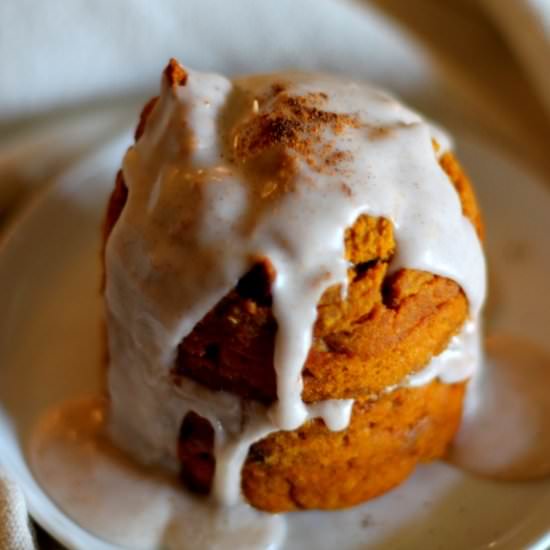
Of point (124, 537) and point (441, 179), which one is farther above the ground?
point (441, 179)

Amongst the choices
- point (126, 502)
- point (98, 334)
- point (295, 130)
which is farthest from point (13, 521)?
point (295, 130)

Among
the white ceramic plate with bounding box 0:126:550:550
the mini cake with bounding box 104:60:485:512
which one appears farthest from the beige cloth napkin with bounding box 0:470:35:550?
the mini cake with bounding box 104:60:485:512

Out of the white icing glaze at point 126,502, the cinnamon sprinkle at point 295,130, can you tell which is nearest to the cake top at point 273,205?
the cinnamon sprinkle at point 295,130

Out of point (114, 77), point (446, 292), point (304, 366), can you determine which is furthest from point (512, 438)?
point (114, 77)

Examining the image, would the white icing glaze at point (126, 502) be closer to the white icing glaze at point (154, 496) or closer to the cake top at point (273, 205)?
the white icing glaze at point (154, 496)

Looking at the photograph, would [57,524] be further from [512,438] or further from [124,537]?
[512,438]

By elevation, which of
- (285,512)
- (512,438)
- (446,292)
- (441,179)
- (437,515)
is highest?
(441,179)
